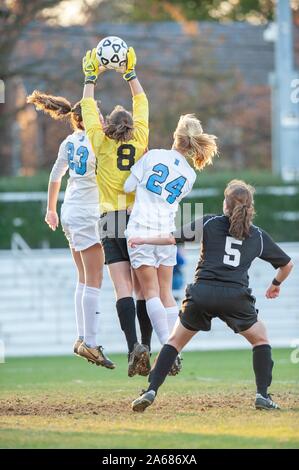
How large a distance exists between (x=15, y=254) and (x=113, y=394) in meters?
9.98

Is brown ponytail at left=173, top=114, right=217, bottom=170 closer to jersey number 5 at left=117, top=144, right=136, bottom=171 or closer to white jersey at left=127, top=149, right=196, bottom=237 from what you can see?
white jersey at left=127, top=149, right=196, bottom=237

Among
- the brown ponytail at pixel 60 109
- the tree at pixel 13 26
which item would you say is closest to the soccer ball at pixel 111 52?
the brown ponytail at pixel 60 109

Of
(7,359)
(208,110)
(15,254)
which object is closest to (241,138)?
(208,110)

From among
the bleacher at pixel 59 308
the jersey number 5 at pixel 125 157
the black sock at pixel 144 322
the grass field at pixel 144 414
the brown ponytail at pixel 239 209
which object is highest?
the jersey number 5 at pixel 125 157

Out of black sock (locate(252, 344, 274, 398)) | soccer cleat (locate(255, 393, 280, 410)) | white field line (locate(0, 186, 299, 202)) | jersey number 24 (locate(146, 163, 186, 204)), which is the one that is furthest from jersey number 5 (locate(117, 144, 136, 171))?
white field line (locate(0, 186, 299, 202))

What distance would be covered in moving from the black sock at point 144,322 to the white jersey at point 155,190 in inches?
34.7

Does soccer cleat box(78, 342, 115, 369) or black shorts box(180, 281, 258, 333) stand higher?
black shorts box(180, 281, 258, 333)

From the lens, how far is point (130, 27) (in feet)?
117

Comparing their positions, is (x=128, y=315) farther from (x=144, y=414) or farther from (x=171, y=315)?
(x=144, y=414)

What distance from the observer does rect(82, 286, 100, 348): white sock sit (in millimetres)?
9414

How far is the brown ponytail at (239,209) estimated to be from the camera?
7.73m

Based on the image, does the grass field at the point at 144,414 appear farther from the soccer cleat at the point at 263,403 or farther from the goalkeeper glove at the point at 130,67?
the goalkeeper glove at the point at 130,67

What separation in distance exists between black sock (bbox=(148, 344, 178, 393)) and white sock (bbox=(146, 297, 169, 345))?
803mm

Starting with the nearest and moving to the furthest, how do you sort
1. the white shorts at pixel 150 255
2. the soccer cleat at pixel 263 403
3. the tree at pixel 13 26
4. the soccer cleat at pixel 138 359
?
the soccer cleat at pixel 263 403
the soccer cleat at pixel 138 359
the white shorts at pixel 150 255
the tree at pixel 13 26
